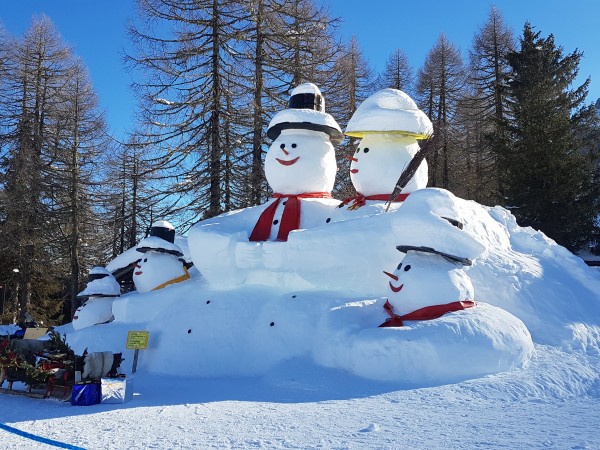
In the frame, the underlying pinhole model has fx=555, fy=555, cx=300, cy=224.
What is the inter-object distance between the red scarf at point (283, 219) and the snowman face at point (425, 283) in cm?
287

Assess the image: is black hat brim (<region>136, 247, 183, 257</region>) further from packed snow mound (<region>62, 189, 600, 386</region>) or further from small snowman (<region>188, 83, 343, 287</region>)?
small snowman (<region>188, 83, 343, 287</region>)

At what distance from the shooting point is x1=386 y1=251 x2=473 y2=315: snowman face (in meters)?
7.49

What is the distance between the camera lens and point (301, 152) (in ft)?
34.5

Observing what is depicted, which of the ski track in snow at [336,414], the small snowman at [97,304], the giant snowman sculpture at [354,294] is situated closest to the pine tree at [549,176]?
the giant snowman sculpture at [354,294]

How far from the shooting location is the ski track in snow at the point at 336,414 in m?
4.54

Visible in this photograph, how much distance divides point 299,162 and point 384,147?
1609mm

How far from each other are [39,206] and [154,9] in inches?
352

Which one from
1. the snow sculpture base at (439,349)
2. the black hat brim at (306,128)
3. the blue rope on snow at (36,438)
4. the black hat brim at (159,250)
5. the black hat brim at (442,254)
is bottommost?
the blue rope on snow at (36,438)

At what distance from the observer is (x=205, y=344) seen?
9.06 m

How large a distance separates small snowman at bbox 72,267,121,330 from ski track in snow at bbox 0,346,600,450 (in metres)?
5.39

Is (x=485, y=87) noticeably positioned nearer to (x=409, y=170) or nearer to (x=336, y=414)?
(x=409, y=170)

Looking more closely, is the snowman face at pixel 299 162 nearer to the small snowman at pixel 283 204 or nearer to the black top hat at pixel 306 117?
the small snowman at pixel 283 204

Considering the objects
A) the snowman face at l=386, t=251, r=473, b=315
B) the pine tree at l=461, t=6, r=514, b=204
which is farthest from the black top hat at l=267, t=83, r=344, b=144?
the pine tree at l=461, t=6, r=514, b=204

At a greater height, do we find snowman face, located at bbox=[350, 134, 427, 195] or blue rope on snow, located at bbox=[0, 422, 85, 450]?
snowman face, located at bbox=[350, 134, 427, 195]
